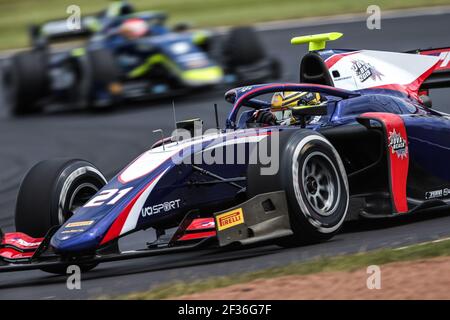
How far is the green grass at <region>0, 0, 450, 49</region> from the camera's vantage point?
2345 centimetres

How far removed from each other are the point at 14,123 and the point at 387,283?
1250 cm

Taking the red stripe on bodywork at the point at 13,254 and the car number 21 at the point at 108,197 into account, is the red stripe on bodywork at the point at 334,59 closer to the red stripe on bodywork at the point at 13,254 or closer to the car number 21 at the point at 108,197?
the car number 21 at the point at 108,197

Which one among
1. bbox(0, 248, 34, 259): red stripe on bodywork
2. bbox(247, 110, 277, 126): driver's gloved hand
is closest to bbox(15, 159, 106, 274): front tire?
bbox(0, 248, 34, 259): red stripe on bodywork

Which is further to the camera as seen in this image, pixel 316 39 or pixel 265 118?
pixel 316 39

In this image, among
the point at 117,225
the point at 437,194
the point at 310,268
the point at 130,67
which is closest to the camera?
the point at 310,268

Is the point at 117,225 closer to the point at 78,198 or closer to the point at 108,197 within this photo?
the point at 108,197

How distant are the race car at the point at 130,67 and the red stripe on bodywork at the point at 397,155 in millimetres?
8928

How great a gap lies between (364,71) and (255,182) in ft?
7.78

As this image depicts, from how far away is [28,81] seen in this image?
57.0 feet

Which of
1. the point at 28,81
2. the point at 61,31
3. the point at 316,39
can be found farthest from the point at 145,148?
the point at 61,31

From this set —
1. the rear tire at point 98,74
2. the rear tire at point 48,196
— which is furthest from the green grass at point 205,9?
the rear tire at point 48,196

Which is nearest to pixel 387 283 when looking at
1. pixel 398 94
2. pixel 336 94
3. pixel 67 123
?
pixel 336 94

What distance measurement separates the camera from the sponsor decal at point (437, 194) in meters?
8.48
